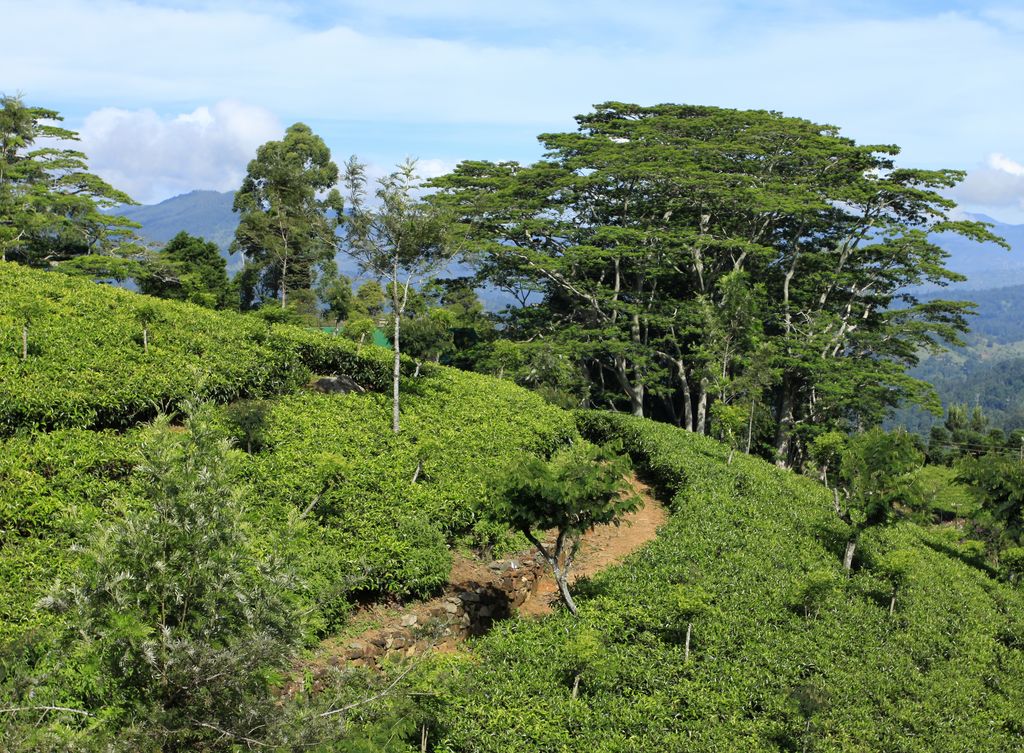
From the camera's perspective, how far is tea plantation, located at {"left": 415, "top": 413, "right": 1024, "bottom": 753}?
8.77 metres

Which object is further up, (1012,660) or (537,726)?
(537,726)

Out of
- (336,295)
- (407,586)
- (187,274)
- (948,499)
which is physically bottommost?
(948,499)

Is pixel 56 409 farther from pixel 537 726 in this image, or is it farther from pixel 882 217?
pixel 882 217

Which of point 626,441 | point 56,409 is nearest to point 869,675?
point 626,441

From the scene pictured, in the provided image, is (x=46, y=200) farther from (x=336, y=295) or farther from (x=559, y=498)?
(x=559, y=498)

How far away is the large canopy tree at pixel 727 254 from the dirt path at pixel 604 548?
11949mm

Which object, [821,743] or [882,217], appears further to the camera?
[882,217]

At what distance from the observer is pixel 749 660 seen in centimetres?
1048

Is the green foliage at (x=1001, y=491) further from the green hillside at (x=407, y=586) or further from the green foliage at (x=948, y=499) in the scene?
the green foliage at (x=948, y=499)

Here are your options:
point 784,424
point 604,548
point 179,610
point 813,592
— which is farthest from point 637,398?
point 179,610

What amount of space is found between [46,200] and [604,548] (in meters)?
24.7

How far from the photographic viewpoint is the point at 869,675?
1070 centimetres

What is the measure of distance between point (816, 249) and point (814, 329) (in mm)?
5370

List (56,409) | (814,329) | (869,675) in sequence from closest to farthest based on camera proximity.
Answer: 1. (869,675)
2. (56,409)
3. (814,329)
